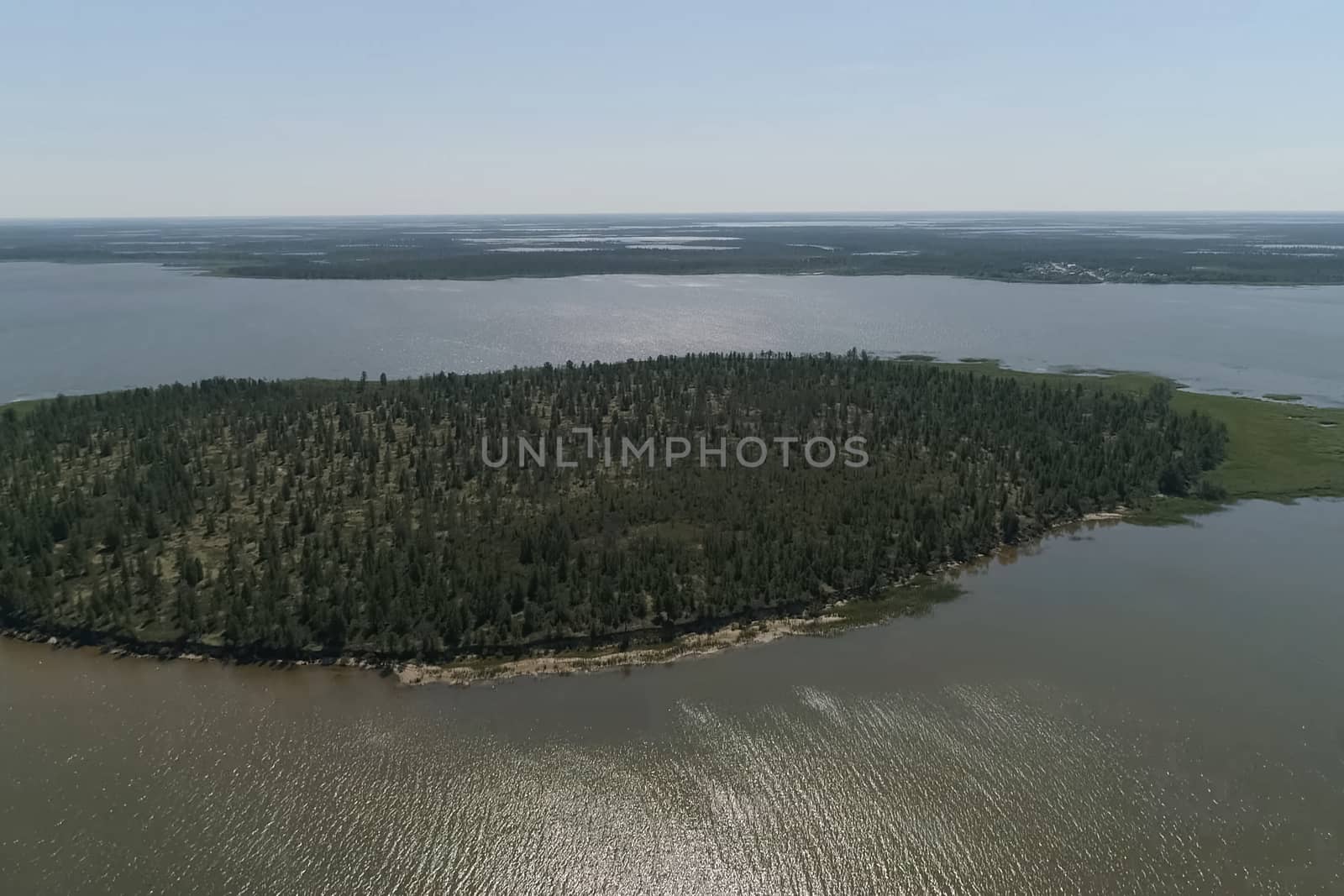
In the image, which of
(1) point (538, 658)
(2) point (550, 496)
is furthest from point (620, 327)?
(1) point (538, 658)

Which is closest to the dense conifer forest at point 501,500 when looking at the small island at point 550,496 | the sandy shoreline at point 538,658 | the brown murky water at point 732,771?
the small island at point 550,496

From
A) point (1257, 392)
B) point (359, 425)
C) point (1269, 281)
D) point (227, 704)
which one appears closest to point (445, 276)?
point (359, 425)

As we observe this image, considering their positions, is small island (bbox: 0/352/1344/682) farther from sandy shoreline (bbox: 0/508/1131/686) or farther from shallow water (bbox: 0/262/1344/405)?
shallow water (bbox: 0/262/1344/405)

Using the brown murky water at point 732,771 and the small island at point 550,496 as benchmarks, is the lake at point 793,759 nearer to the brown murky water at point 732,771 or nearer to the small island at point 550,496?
the brown murky water at point 732,771

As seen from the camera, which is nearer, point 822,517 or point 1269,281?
point 822,517

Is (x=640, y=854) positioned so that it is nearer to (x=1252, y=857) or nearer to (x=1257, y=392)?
(x=1252, y=857)

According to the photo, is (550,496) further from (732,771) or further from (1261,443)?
(1261,443)
